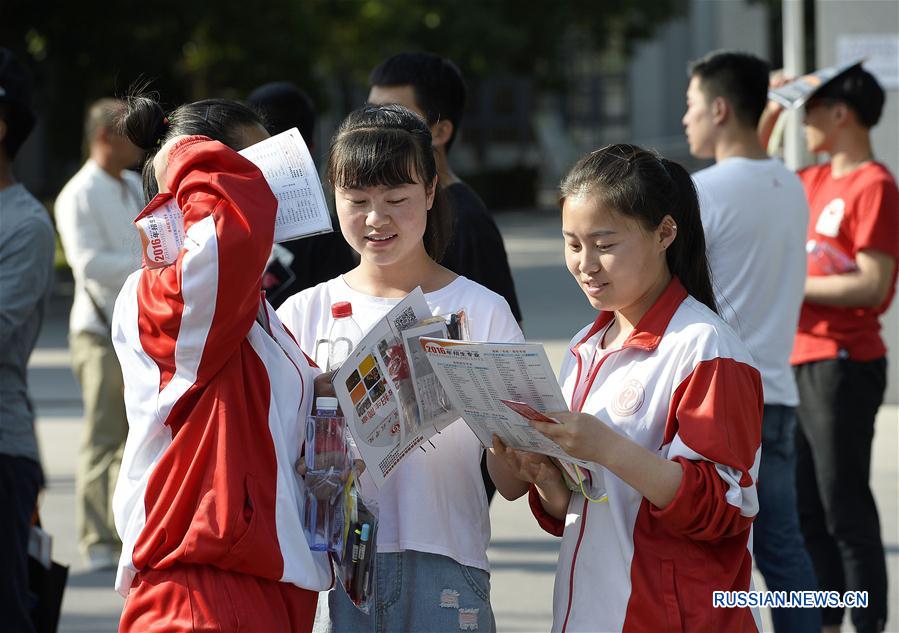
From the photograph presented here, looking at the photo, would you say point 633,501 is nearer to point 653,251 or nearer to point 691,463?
point 691,463

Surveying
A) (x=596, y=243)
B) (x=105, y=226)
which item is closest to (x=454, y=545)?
(x=596, y=243)

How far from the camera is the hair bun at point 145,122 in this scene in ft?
8.50

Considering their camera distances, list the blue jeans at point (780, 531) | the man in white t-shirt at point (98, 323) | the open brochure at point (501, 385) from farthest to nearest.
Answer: the man in white t-shirt at point (98, 323) < the blue jeans at point (780, 531) < the open brochure at point (501, 385)

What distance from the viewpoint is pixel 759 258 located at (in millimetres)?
4137

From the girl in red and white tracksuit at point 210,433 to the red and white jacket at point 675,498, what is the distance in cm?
57

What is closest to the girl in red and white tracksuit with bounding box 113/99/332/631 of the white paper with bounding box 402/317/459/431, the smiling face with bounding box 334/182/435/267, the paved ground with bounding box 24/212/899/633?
the white paper with bounding box 402/317/459/431

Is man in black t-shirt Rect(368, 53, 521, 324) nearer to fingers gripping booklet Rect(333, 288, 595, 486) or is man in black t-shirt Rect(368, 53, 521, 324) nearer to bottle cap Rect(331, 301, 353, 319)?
bottle cap Rect(331, 301, 353, 319)

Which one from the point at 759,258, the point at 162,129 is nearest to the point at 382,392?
the point at 162,129

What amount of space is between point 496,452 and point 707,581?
49 cm

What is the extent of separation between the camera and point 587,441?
231cm

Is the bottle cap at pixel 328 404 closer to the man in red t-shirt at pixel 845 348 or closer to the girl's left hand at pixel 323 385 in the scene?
the girl's left hand at pixel 323 385

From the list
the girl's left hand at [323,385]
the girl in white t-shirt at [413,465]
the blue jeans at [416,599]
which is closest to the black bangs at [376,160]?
the girl in white t-shirt at [413,465]

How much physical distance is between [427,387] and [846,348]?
2521 mm

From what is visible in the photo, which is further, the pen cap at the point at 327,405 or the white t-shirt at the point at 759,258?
the white t-shirt at the point at 759,258
